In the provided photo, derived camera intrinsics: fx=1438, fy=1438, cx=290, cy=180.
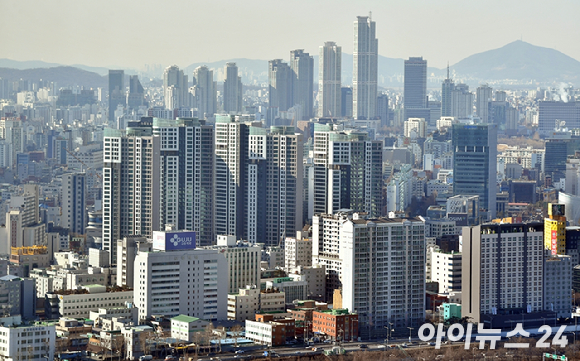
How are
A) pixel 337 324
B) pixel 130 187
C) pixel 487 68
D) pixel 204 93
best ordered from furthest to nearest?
pixel 487 68
pixel 204 93
pixel 130 187
pixel 337 324

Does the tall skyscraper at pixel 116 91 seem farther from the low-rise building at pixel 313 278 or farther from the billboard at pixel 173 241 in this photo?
the billboard at pixel 173 241

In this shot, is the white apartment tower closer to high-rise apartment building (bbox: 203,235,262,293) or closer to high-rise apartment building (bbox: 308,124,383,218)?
high-rise apartment building (bbox: 308,124,383,218)

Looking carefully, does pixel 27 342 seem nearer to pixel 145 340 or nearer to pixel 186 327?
pixel 145 340

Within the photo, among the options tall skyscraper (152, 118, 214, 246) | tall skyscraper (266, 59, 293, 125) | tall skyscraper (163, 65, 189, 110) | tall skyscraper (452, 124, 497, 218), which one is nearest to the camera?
tall skyscraper (152, 118, 214, 246)

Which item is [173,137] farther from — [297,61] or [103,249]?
[297,61]

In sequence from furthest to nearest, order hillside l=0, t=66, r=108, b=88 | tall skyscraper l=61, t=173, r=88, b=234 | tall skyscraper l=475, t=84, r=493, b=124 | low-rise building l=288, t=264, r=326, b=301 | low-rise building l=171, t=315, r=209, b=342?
tall skyscraper l=475, t=84, r=493, b=124, hillside l=0, t=66, r=108, b=88, tall skyscraper l=61, t=173, r=88, b=234, low-rise building l=288, t=264, r=326, b=301, low-rise building l=171, t=315, r=209, b=342

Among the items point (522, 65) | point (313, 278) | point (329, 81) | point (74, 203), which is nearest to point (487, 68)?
point (522, 65)

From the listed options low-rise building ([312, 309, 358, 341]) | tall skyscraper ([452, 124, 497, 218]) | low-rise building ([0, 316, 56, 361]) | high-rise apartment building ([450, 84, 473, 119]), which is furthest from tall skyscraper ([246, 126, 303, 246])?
high-rise apartment building ([450, 84, 473, 119])
